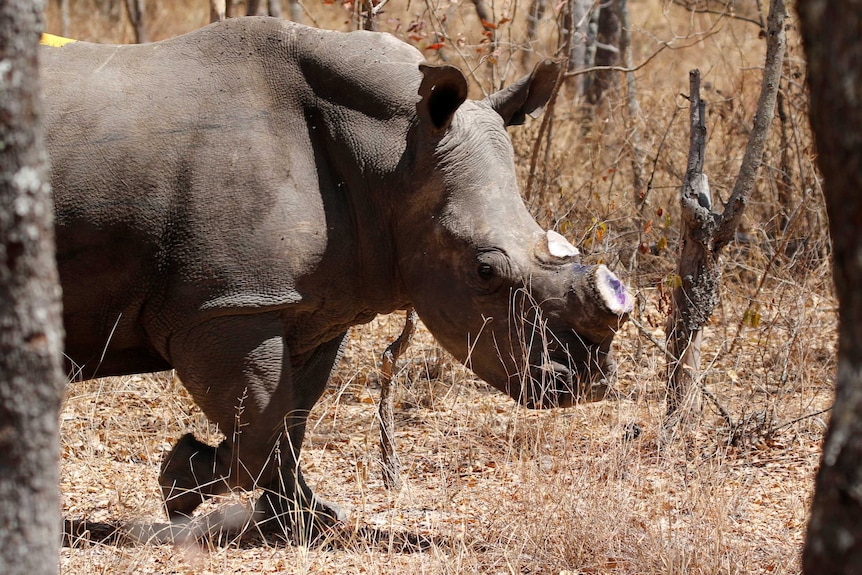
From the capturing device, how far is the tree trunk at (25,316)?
1.90 meters

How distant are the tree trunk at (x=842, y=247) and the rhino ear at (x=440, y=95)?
2.31 metres

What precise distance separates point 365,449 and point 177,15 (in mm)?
10812

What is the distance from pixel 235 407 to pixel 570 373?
125 centimetres

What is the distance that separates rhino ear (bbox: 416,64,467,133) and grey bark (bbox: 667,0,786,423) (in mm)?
1600

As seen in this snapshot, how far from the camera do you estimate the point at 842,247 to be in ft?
6.32

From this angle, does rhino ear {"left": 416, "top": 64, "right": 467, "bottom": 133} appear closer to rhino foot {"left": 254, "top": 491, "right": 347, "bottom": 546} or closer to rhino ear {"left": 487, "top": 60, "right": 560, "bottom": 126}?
rhino ear {"left": 487, "top": 60, "right": 560, "bottom": 126}

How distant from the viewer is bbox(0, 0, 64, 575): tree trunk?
1.90m

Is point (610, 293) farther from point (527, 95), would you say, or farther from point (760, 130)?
point (760, 130)

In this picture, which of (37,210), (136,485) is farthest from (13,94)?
(136,485)

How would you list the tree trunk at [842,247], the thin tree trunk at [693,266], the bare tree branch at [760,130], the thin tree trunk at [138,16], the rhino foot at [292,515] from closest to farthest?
the tree trunk at [842,247] → the rhino foot at [292,515] → the bare tree branch at [760,130] → the thin tree trunk at [693,266] → the thin tree trunk at [138,16]

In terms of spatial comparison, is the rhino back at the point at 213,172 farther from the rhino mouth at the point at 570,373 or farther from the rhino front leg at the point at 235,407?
the rhino mouth at the point at 570,373


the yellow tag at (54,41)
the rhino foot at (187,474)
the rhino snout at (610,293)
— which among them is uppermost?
the yellow tag at (54,41)

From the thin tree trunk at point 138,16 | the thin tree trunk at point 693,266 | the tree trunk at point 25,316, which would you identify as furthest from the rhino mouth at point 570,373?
the thin tree trunk at point 138,16

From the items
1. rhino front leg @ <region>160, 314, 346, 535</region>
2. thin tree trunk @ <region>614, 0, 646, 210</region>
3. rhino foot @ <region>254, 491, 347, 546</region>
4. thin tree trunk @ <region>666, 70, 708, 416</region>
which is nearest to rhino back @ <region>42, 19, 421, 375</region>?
rhino front leg @ <region>160, 314, 346, 535</region>
